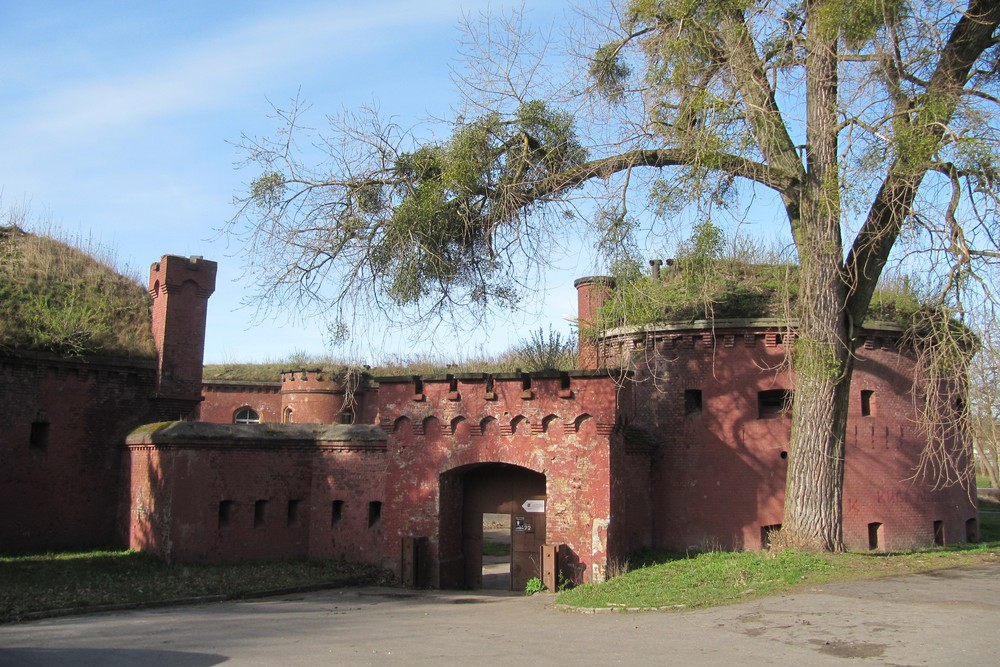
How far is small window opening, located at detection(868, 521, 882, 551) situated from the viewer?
1816 centimetres

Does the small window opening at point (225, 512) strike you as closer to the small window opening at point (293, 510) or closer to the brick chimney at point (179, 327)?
the small window opening at point (293, 510)

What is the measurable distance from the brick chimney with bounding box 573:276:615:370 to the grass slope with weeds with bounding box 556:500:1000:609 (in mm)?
5772

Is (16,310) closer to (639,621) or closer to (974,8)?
(639,621)

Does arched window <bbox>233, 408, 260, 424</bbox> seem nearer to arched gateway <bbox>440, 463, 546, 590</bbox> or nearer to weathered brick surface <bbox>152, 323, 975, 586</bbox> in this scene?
weathered brick surface <bbox>152, 323, 975, 586</bbox>

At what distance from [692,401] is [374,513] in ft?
24.6

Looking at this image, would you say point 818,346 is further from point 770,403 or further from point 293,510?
point 293,510

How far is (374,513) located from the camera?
18.0m

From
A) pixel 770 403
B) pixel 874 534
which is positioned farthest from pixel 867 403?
pixel 874 534

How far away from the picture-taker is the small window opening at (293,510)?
18547mm

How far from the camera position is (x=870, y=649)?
8312 mm

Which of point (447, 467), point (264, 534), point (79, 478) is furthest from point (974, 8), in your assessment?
point (79, 478)

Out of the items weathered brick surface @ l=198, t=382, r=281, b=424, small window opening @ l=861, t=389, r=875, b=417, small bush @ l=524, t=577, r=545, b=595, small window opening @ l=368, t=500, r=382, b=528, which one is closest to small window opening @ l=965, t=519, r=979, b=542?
small window opening @ l=861, t=389, r=875, b=417

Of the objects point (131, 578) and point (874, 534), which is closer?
point (131, 578)

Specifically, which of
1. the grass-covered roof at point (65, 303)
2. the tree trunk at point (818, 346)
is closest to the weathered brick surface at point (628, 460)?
the tree trunk at point (818, 346)
